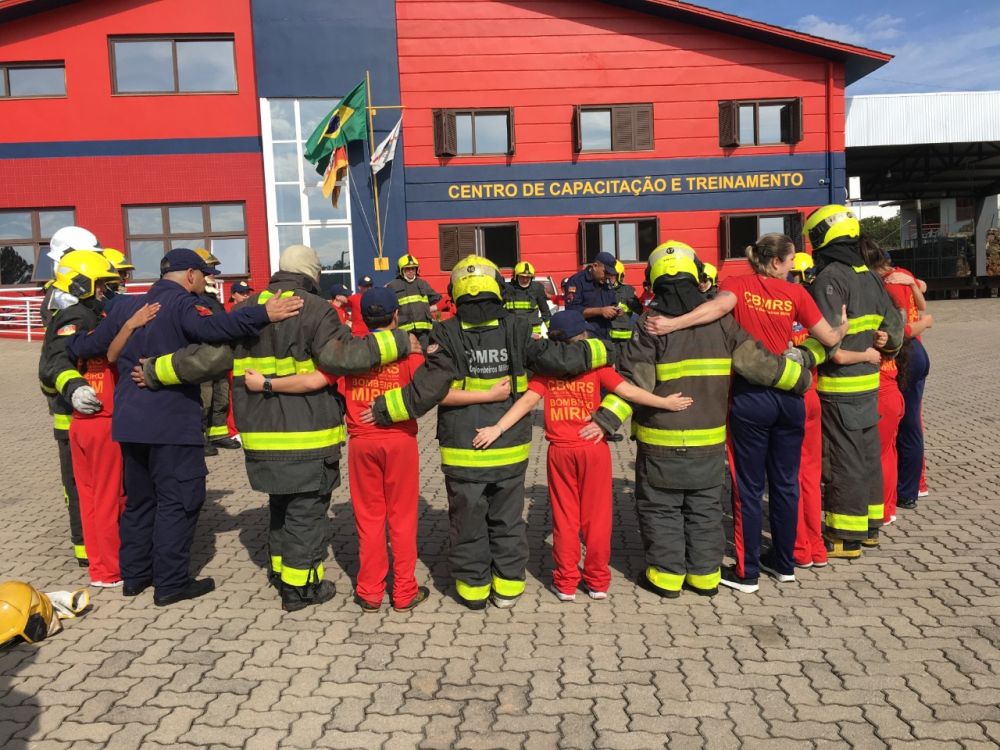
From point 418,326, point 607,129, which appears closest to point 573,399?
point 418,326

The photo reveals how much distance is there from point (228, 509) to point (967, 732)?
556cm

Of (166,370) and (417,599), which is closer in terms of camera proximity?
(166,370)

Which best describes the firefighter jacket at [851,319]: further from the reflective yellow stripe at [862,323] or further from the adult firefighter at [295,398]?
the adult firefighter at [295,398]

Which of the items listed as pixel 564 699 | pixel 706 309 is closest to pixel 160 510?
pixel 564 699

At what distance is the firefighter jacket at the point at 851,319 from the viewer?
4.84m

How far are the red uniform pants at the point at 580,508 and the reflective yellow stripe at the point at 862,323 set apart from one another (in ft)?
6.01

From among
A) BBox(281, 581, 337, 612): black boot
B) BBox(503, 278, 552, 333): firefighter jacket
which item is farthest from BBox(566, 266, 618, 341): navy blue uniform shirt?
BBox(281, 581, 337, 612): black boot

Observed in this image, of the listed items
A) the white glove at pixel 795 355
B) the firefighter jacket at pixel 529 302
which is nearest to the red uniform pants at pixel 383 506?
the white glove at pixel 795 355

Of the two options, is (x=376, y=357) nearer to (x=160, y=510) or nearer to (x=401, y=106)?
(x=160, y=510)

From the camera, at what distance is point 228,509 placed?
664cm

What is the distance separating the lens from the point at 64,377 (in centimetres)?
Answer: 476

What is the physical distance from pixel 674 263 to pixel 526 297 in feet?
18.1

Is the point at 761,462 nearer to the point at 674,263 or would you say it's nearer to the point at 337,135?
the point at 674,263

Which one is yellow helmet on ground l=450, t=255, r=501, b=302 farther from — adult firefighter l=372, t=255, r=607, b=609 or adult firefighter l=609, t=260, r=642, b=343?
adult firefighter l=609, t=260, r=642, b=343
